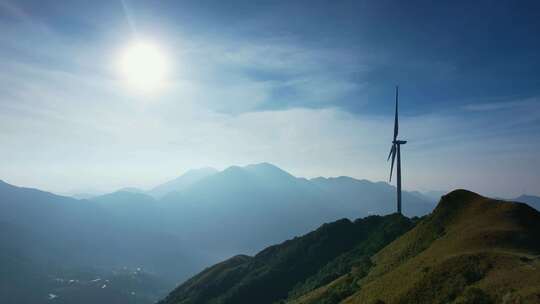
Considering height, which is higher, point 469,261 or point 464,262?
point 469,261

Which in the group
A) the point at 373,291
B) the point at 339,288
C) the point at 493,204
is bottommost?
the point at 339,288

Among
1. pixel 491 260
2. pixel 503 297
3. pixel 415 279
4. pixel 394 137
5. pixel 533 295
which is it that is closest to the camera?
pixel 533 295

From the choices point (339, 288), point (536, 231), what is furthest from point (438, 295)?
point (339, 288)

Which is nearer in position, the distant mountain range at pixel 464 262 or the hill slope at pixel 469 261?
the hill slope at pixel 469 261

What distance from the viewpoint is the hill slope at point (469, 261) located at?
50.7 metres

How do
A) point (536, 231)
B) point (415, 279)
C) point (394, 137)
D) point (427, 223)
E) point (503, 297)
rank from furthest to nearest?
1. point (394, 137)
2. point (427, 223)
3. point (536, 231)
4. point (415, 279)
5. point (503, 297)

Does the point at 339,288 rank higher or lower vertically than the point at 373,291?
lower

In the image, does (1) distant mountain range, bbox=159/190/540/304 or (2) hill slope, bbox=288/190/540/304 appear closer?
(2) hill slope, bbox=288/190/540/304

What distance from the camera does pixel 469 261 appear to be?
6112cm

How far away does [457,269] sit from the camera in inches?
2367

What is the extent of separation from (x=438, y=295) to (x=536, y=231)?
126 ft

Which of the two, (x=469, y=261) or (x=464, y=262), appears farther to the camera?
(x=464, y=262)

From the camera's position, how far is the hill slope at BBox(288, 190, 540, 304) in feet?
166

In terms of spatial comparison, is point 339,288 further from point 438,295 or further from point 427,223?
point 438,295
